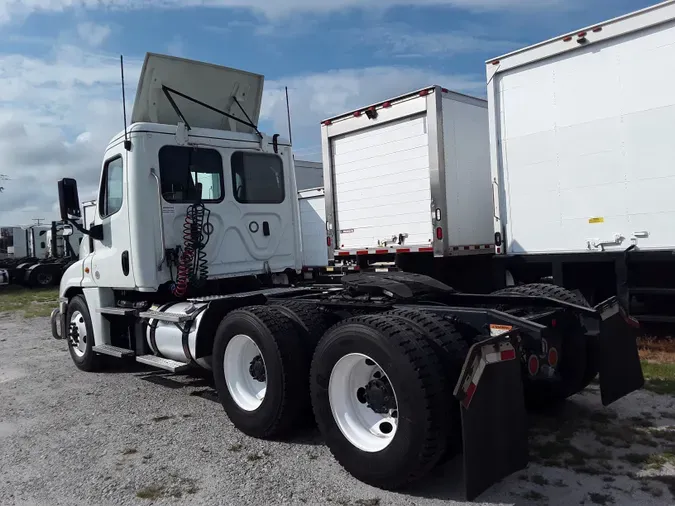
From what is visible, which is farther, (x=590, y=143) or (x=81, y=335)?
(x=81, y=335)

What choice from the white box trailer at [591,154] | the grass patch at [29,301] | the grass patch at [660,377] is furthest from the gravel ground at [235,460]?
the grass patch at [29,301]

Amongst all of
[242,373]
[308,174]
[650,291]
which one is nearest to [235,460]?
[242,373]

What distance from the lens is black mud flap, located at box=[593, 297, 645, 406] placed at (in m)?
4.31

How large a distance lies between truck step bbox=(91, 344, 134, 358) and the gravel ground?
0.50 meters

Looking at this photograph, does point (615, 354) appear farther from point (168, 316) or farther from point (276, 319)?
point (168, 316)

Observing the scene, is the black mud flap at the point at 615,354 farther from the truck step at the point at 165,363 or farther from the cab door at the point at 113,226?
the cab door at the point at 113,226

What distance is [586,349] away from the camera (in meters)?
4.61

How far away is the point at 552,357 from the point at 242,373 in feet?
8.38

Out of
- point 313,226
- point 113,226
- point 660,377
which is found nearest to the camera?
point 660,377

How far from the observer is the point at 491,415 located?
3.40 meters

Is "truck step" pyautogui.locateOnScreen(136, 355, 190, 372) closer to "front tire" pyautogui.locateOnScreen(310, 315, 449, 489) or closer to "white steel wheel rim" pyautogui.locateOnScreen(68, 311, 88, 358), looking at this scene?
"white steel wheel rim" pyautogui.locateOnScreen(68, 311, 88, 358)

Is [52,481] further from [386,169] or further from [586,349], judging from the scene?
[386,169]

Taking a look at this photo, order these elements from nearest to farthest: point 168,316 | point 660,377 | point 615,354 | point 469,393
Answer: point 469,393 → point 615,354 → point 660,377 → point 168,316

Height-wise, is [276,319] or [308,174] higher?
[308,174]
